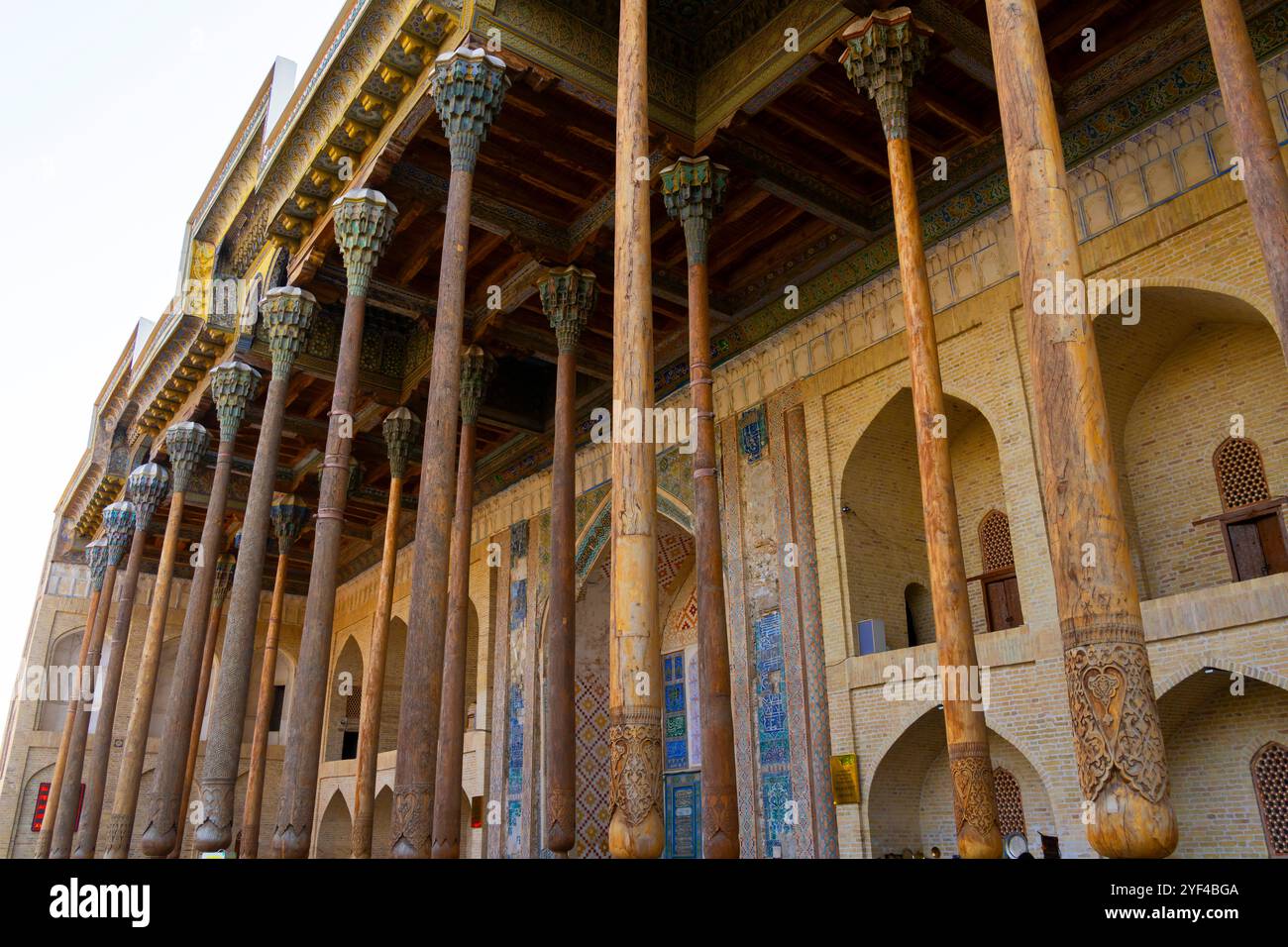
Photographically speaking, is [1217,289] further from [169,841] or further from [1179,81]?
[169,841]

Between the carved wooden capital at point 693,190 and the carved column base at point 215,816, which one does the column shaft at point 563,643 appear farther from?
the carved column base at point 215,816

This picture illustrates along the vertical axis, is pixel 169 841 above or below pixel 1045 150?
below

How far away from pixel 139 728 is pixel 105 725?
6.87ft

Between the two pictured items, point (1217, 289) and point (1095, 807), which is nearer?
point (1095, 807)

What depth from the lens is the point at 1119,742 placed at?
3.23 meters

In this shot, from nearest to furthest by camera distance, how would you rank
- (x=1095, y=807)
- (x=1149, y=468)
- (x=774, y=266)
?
(x=1095, y=807) < (x=1149, y=468) < (x=774, y=266)

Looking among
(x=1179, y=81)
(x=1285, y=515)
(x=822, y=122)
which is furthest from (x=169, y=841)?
(x=1179, y=81)

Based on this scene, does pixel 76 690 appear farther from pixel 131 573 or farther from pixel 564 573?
pixel 564 573

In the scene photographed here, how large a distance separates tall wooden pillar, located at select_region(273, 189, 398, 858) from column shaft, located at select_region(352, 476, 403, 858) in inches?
106

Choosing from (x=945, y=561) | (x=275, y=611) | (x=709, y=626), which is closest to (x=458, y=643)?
(x=709, y=626)

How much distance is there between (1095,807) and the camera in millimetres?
3232

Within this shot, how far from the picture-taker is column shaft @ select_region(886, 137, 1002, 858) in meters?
5.20

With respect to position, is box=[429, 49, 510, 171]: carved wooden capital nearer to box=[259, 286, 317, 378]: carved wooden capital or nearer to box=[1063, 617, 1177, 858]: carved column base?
box=[259, 286, 317, 378]: carved wooden capital
